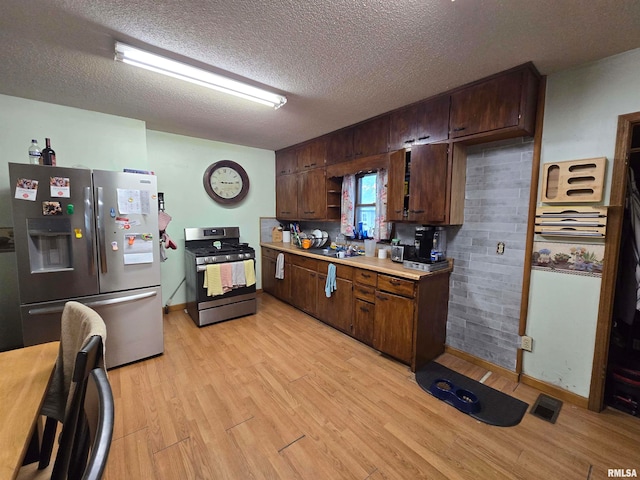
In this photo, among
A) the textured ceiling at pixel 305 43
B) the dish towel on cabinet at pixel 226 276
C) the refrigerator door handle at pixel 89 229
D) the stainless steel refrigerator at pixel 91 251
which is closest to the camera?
the textured ceiling at pixel 305 43

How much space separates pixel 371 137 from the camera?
2.98 meters

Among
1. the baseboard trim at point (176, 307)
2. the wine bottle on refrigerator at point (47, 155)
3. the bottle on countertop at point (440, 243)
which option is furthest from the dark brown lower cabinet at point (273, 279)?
the wine bottle on refrigerator at point (47, 155)

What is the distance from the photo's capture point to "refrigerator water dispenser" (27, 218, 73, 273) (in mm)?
2039

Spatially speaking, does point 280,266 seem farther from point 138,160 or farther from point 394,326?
point 138,160

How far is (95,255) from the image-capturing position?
2.25 metres

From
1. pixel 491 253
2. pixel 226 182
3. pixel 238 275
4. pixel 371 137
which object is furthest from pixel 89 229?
pixel 491 253

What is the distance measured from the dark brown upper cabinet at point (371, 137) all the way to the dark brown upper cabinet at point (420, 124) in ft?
0.25

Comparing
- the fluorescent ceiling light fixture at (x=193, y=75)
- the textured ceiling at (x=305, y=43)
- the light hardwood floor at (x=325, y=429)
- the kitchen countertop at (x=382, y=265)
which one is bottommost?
the light hardwood floor at (x=325, y=429)

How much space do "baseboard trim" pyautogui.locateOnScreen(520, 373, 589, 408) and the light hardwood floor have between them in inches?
2.8

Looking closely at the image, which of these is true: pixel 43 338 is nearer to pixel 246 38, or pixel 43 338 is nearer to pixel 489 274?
pixel 246 38

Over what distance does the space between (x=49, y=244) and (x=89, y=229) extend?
30cm

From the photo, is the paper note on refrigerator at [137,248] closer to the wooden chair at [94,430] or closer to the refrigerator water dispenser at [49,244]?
the refrigerator water dispenser at [49,244]

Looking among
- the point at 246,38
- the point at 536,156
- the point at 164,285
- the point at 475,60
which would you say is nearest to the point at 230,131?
the point at 246,38

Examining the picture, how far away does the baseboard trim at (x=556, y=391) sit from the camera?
197 centimetres
